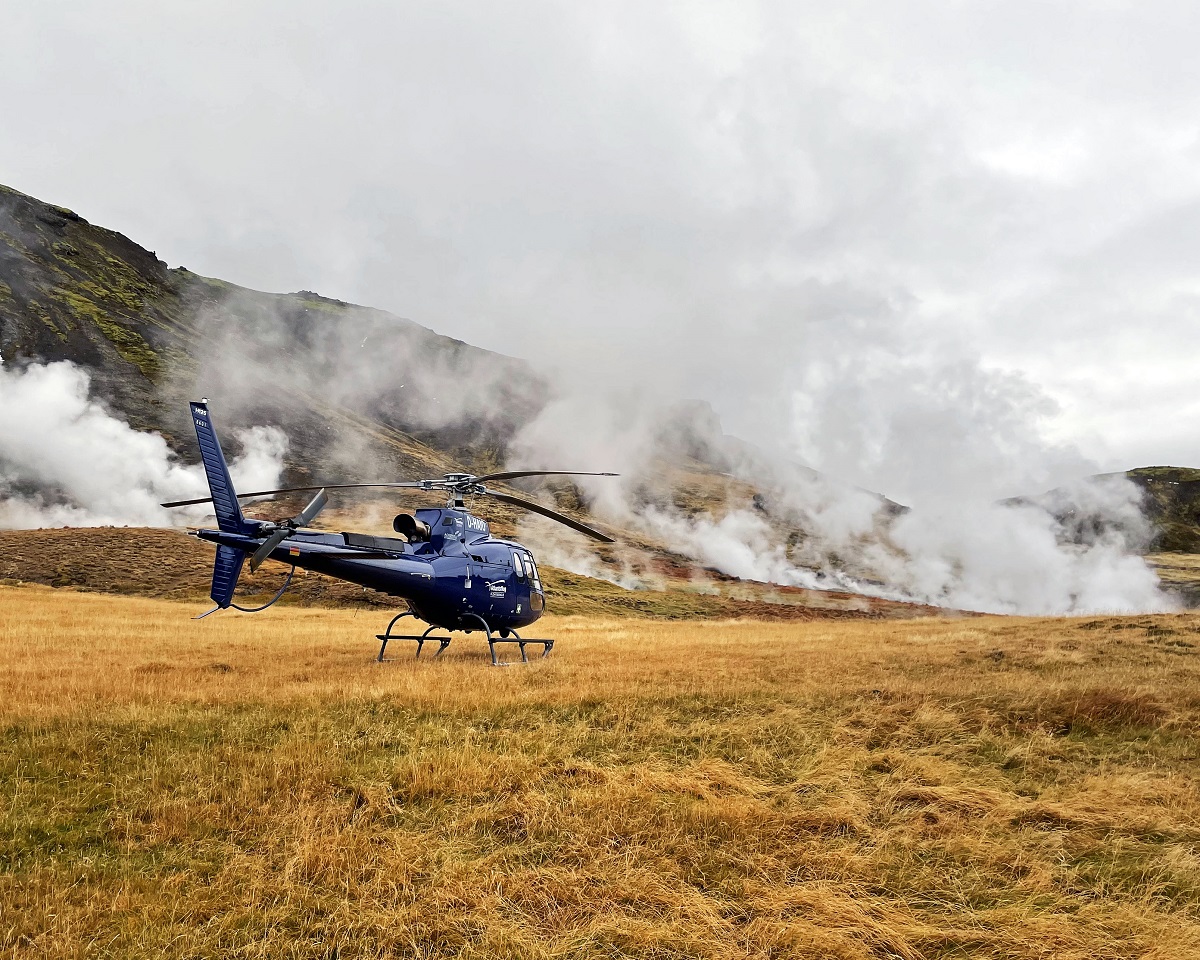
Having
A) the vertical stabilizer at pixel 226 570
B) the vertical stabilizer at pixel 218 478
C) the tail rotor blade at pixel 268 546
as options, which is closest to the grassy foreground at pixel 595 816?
the vertical stabilizer at pixel 226 570

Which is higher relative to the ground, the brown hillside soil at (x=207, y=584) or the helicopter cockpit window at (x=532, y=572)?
the helicopter cockpit window at (x=532, y=572)

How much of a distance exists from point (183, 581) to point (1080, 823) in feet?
167

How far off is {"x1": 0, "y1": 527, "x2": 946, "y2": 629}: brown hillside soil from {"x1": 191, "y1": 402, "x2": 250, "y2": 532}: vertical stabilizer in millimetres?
28688

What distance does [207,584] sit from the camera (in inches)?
1716

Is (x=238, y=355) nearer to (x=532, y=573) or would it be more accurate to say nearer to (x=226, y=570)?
(x=532, y=573)

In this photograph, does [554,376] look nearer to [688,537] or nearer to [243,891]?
[688,537]

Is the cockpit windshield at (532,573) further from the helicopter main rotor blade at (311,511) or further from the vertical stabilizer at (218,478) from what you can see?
the vertical stabilizer at (218,478)

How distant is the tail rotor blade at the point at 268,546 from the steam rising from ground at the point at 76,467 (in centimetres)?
6435

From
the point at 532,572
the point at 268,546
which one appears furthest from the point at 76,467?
the point at 268,546

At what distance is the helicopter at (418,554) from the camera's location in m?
12.7

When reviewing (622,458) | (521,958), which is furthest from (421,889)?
(622,458)

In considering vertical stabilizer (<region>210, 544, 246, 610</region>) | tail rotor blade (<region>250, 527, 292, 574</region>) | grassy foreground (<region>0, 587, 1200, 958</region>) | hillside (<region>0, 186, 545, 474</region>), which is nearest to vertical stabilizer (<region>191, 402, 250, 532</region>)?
vertical stabilizer (<region>210, 544, 246, 610</region>)

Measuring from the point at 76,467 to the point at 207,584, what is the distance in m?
41.9

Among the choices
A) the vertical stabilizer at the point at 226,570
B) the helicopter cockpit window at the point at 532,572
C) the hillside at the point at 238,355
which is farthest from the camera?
the hillside at the point at 238,355
